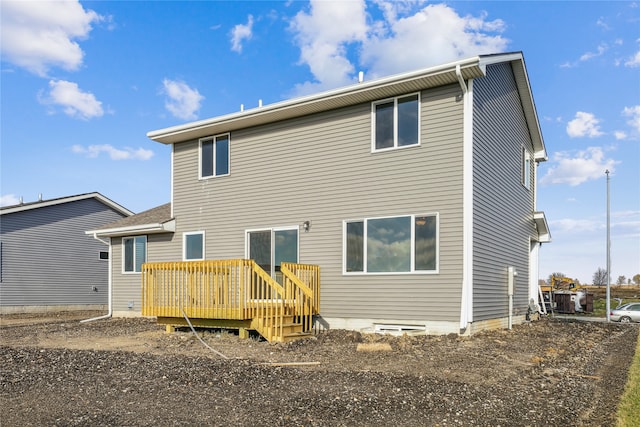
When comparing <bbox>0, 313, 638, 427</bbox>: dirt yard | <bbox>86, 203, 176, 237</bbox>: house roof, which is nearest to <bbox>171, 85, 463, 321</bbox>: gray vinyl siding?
<bbox>86, 203, 176, 237</bbox>: house roof

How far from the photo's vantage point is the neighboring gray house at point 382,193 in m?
10.5

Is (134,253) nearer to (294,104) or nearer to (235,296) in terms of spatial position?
(235,296)

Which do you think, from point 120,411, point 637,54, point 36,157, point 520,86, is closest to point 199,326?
point 120,411

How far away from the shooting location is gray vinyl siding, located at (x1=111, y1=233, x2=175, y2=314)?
15281 mm

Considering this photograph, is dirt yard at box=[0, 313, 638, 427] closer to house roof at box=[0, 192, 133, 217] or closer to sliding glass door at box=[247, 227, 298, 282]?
sliding glass door at box=[247, 227, 298, 282]

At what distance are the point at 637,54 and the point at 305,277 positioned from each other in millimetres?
9976

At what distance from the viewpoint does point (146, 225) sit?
1503 centimetres

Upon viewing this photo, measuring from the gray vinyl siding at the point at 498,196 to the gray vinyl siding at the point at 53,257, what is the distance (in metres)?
17.8

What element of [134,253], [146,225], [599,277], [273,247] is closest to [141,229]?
[146,225]

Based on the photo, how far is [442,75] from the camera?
1028 centimetres

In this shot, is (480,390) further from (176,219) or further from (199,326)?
(176,219)

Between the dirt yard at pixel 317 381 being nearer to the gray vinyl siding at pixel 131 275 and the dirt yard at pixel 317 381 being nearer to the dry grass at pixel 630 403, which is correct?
the dry grass at pixel 630 403

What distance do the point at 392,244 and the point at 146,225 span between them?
7739 millimetres

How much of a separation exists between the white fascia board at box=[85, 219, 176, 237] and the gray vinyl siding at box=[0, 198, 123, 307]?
18.8 ft
